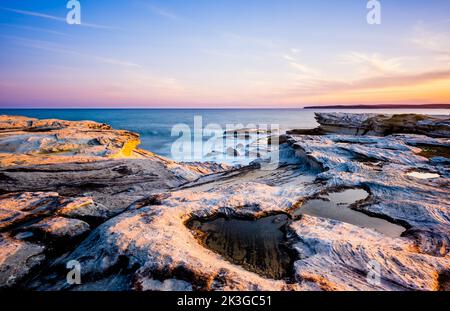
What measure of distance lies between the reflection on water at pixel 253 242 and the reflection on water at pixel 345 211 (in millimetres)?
986

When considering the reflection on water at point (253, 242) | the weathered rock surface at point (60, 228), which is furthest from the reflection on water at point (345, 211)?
the weathered rock surface at point (60, 228)

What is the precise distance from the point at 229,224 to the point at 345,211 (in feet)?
10.4

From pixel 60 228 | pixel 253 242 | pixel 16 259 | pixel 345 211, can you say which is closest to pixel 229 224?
pixel 253 242

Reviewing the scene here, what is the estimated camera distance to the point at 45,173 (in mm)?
10656

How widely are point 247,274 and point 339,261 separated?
1650mm

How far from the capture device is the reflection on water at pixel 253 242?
4.42m

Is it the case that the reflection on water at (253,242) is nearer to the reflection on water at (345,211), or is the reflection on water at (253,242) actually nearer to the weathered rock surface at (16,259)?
the reflection on water at (345,211)

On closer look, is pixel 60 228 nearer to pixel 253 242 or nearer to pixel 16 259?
pixel 16 259

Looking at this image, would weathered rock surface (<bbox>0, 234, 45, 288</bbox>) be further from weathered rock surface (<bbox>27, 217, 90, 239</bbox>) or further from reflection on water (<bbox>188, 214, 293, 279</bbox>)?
reflection on water (<bbox>188, 214, 293, 279</bbox>)

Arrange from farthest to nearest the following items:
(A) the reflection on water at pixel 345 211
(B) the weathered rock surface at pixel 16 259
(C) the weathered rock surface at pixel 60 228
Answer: (A) the reflection on water at pixel 345 211
(C) the weathered rock surface at pixel 60 228
(B) the weathered rock surface at pixel 16 259

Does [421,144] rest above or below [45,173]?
above

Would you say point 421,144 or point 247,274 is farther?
point 421,144

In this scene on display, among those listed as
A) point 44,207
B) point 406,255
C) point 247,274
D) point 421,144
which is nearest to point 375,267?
point 406,255
